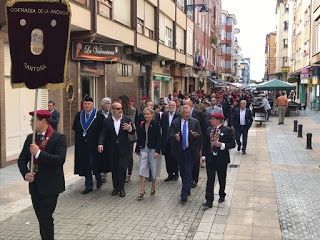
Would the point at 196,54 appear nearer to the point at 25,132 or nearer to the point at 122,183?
the point at 25,132

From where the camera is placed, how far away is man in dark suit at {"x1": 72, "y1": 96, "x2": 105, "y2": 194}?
8.77 meters

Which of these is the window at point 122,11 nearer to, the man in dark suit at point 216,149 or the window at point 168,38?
the window at point 168,38

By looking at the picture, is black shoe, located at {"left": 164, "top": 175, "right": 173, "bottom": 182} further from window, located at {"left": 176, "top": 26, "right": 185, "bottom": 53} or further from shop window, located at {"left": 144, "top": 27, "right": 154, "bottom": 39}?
window, located at {"left": 176, "top": 26, "right": 185, "bottom": 53}

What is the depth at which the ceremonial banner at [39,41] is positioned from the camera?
540 cm

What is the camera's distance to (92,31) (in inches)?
581

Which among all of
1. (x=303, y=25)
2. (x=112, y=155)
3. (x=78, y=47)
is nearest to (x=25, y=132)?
(x=78, y=47)

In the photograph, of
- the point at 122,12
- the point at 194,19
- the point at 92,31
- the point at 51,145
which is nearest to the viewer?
the point at 51,145

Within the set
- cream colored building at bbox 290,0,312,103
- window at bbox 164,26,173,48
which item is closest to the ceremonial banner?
window at bbox 164,26,173,48

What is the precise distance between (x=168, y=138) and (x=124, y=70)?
11.6 m

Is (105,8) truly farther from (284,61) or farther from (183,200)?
(284,61)

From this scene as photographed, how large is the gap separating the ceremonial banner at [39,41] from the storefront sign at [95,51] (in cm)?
951

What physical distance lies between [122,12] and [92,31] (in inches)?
185

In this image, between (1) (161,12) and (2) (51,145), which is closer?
(2) (51,145)

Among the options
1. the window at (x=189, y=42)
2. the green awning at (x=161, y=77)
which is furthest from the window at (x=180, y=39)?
the green awning at (x=161, y=77)
